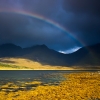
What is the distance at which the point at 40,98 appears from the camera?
27.1m

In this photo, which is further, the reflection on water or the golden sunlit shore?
the reflection on water

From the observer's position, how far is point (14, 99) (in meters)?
26.2

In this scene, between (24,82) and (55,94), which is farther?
(24,82)

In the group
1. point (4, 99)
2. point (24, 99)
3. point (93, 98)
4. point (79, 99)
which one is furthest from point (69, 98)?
point (4, 99)

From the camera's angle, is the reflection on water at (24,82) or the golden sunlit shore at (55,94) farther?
the reflection on water at (24,82)

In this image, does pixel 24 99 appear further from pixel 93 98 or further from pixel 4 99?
pixel 93 98

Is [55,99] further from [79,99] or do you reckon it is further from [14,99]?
[14,99]

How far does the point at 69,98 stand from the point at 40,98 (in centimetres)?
468

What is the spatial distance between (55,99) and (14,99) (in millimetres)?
6390

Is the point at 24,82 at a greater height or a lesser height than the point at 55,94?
greater

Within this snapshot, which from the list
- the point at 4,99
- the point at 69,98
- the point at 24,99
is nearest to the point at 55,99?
the point at 69,98

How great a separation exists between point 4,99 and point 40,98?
5.71m

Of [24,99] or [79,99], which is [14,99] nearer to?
[24,99]

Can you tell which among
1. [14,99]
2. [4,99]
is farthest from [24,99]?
[4,99]
